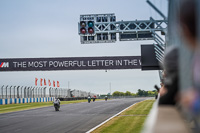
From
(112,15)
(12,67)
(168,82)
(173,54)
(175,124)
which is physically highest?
(112,15)

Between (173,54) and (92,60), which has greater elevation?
(92,60)

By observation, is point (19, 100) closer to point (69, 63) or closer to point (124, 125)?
point (69, 63)

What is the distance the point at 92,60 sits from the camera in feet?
A: 124

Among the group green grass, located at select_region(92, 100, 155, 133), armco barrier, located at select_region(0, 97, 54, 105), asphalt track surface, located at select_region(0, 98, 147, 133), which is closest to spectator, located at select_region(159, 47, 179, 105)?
green grass, located at select_region(92, 100, 155, 133)

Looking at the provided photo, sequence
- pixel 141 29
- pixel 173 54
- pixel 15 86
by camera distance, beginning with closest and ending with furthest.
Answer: pixel 173 54 → pixel 141 29 → pixel 15 86

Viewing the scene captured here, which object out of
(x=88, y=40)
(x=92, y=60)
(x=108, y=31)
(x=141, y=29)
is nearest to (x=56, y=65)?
(x=92, y=60)

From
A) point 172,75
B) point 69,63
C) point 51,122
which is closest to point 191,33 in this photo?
point 172,75

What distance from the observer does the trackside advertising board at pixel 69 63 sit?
3747cm

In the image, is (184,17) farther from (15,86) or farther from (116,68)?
(15,86)

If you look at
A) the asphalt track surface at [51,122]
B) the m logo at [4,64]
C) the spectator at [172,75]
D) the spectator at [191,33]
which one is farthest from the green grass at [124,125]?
the m logo at [4,64]

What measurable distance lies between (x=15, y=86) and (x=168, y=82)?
40.3 metres

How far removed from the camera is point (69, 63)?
1503 inches

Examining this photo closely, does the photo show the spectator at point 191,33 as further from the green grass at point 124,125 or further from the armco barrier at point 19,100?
the armco barrier at point 19,100

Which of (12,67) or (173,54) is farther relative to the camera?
(12,67)
